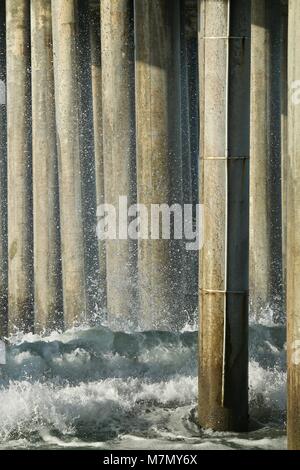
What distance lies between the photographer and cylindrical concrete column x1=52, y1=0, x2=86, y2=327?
1538 centimetres

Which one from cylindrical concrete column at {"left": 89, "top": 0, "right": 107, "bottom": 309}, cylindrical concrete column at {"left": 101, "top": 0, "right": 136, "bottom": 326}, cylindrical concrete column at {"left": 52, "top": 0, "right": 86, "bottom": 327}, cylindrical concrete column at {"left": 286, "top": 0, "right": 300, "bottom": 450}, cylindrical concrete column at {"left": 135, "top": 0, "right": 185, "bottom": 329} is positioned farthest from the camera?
cylindrical concrete column at {"left": 89, "top": 0, "right": 107, "bottom": 309}

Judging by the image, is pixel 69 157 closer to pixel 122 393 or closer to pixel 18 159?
pixel 18 159

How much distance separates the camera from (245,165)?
9.70m

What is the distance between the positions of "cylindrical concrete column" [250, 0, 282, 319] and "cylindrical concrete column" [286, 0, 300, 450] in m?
7.38

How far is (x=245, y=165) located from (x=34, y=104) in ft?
22.5

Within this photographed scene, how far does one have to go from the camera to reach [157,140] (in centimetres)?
1368

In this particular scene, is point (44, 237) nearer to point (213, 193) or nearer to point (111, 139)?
point (111, 139)

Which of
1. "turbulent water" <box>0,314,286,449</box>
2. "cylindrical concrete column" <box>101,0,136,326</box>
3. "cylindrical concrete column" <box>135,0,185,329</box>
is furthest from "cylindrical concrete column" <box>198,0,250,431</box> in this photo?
"cylindrical concrete column" <box>101,0,136,326</box>

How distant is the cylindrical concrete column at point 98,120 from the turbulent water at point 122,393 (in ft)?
8.03

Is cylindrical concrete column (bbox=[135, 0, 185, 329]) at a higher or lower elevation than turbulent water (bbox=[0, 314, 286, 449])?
higher

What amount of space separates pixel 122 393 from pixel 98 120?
21.9ft

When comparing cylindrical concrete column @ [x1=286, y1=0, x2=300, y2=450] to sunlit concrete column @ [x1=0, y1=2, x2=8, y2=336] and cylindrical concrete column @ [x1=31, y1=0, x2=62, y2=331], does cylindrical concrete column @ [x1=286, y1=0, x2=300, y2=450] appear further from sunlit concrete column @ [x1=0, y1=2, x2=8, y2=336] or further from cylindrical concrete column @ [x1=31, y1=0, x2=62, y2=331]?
sunlit concrete column @ [x1=0, y1=2, x2=8, y2=336]

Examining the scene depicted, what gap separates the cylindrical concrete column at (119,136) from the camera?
47.7 ft
